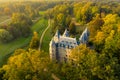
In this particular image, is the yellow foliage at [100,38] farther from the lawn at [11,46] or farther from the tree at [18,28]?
the tree at [18,28]

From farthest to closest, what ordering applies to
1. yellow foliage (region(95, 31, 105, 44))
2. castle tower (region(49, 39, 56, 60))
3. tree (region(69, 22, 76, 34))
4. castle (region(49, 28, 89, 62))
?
tree (region(69, 22, 76, 34)) < yellow foliage (region(95, 31, 105, 44)) < castle tower (region(49, 39, 56, 60)) < castle (region(49, 28, 89, 62))

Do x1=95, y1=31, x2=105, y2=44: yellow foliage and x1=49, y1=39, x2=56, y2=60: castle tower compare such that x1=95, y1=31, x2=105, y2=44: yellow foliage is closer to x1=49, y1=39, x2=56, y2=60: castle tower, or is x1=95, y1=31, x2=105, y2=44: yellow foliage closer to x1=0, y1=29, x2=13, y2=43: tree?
x1=49, y1=39, x2=56, y2=60: castle tower

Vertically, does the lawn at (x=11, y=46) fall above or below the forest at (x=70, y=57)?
below

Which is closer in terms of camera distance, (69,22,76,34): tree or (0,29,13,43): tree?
(0,29,13,43): tree

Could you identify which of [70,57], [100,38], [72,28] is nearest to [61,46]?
[70,57]

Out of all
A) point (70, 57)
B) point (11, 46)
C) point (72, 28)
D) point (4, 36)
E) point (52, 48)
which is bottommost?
point (11, 46)

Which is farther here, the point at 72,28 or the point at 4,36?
the point at 72,28

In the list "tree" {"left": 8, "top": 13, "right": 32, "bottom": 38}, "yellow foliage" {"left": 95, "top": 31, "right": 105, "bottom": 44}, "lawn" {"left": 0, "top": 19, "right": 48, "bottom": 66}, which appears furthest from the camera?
"tree" {"left": 8, "top": 13, "right": 32, "bottom": 38}

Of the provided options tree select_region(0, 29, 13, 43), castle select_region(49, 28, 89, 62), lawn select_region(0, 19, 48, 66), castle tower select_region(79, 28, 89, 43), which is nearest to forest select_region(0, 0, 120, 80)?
tree select_region(0, 29, 13, 43)

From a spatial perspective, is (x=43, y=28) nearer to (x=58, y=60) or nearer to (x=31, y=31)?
(x=31, y=31)

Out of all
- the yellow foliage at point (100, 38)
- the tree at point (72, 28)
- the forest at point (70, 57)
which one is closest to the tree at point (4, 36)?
the forest at point (70, 57)

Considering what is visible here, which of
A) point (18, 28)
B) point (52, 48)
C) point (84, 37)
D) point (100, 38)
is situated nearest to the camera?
point (52, 48)

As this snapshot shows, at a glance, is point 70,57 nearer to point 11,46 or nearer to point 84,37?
point 84,37
